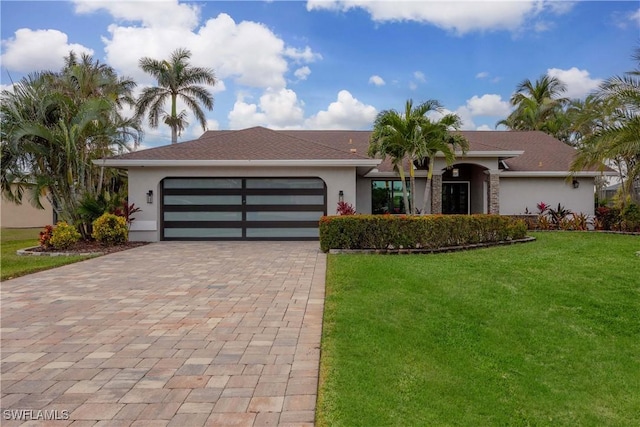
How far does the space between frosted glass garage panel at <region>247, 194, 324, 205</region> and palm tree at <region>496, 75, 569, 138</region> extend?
23.1 meters

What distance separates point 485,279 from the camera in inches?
291

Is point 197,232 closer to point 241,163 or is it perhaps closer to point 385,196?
point 241,163

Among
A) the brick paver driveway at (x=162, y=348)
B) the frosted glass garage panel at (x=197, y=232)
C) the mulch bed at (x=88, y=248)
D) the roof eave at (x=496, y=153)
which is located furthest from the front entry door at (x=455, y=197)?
the mulch bed at (x=88, y=248)

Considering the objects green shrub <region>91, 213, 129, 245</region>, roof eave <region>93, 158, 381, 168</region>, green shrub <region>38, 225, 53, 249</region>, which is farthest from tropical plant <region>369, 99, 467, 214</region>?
green shrub <region>38, 225, 53, 249</region>

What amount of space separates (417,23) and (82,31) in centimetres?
1098

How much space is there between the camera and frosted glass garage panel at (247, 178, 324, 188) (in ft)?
47.2

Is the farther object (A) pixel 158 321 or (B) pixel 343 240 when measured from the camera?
(B) pixel 343 240

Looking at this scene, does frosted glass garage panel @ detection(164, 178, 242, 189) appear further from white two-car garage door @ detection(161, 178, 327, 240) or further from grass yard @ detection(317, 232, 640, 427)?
grass yard @ detection(317, 232, 640, 427)

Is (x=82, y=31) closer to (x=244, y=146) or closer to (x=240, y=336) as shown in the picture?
(x=244, y=146)

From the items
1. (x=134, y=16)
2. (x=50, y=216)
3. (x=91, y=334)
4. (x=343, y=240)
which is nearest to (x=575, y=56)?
(x=343, y=240)

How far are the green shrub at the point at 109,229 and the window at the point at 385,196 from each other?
10.2 m

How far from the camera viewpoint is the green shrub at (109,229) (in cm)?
1236

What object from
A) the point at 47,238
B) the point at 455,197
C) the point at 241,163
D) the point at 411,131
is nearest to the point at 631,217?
the point at 455,197

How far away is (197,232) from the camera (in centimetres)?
1452
